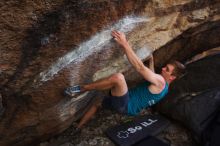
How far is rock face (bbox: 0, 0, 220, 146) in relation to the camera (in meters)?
2.88

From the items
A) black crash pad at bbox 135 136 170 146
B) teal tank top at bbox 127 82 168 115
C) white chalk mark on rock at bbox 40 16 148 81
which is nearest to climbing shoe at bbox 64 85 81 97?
white chalk mark on rock at bbox 40 16 148 81

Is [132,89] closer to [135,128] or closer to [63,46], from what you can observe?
[135,128]

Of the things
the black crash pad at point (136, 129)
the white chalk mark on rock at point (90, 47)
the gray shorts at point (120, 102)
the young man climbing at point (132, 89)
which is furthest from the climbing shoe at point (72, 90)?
the black crash pad at point (136, 129)

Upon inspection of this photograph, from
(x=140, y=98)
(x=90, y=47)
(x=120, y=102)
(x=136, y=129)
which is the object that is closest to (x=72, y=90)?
(x=90, y=47)

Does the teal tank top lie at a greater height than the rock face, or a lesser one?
lesser

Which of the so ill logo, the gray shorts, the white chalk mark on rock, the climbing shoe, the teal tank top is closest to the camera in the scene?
the white chalk mark on rock

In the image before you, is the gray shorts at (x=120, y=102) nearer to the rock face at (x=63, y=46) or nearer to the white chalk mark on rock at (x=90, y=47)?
the rock face at (x=63, y=46)

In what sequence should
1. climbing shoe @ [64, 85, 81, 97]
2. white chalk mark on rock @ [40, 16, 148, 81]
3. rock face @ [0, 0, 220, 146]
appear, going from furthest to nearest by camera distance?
climbing shoe @ [64, 85, 81, 97]
white chalk mark on rock @ [40, 16, 148, 81]
rock face @ [0, 0, 220, 146]

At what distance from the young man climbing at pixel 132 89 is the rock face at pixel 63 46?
0.11m

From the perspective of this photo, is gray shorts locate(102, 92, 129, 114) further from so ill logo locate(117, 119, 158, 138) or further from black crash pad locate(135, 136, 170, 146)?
black crash pad locate(135, 136, 170, 146)

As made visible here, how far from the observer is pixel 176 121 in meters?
4.61

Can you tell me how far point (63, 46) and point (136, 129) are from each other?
1627mm

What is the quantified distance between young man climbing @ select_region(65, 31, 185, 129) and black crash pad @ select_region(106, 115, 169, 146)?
28 centimetres

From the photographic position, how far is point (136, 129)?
434 cm
